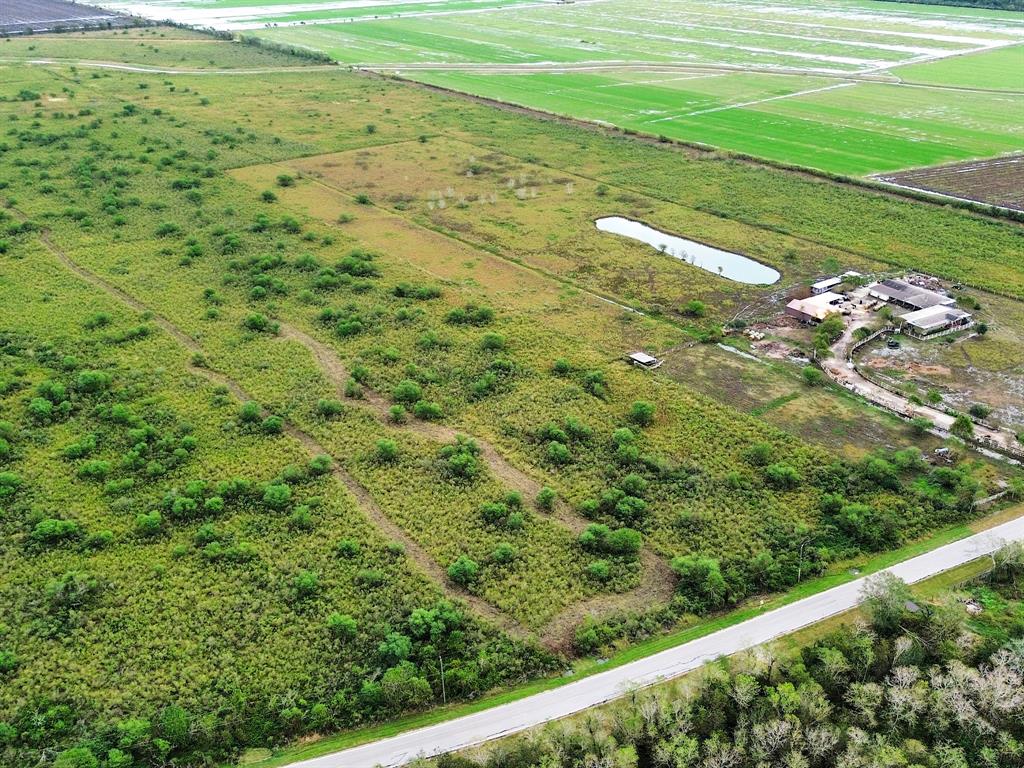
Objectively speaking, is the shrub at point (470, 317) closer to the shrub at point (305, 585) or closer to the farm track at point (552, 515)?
the farm track at point (552, 515)

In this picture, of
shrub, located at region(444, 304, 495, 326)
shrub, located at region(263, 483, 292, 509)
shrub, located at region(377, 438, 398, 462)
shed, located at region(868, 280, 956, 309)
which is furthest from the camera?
shed, located at region(868, 280, 956, 309)

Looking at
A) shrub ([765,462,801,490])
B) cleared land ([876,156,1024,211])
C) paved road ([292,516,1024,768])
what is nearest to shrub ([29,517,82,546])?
paved road ([292,516,1024,768])

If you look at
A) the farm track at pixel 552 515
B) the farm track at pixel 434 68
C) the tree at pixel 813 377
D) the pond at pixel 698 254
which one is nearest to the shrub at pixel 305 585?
the farm track at pixel 552 515

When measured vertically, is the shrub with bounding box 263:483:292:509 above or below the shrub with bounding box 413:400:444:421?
below

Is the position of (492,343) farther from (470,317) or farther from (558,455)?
(558,455)

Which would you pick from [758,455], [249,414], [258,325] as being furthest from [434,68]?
[758,455]

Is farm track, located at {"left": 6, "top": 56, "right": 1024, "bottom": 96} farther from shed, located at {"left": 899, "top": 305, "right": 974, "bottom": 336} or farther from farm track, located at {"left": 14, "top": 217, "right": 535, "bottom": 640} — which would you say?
shed, located at {"left": 899, "top": 305, "right": 974, "bottom": 336}

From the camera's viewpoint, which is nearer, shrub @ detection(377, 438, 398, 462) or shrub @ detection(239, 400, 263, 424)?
shrub @ detection(377, 438, 398, 462)
